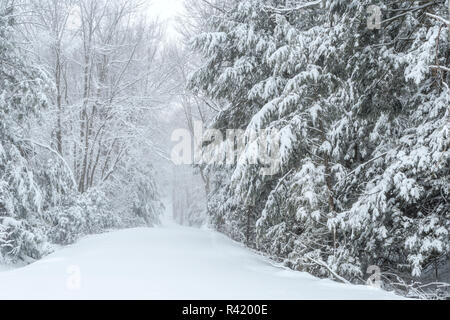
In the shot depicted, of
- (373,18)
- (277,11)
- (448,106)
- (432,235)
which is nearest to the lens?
(448,106)

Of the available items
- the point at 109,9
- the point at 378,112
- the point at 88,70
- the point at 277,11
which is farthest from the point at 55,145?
the point at 378,112

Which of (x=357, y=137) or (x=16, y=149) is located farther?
(x=16, y=149)

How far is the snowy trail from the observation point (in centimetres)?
407

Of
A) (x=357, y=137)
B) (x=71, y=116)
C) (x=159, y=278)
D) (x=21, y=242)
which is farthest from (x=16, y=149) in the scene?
(x=357, y=137)

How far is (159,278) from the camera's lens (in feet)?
15.6

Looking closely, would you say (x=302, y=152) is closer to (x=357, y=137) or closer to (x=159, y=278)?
(x=357, y=137)

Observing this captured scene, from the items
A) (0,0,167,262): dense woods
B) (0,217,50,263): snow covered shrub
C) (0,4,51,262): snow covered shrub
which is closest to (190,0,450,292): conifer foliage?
(0,217,50,263): snow covered shrub

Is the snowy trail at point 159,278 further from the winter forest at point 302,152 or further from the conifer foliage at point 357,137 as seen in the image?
the conifer foliage at point 357,137

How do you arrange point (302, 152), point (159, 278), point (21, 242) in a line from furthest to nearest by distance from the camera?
point (21, 242) → point (302, 152) → point (159, 278)

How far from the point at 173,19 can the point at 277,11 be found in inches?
380

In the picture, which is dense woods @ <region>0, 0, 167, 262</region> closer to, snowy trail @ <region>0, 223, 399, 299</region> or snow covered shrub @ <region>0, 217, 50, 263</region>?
snow covered shrub @ <region>0, 217, 50, 263</region>

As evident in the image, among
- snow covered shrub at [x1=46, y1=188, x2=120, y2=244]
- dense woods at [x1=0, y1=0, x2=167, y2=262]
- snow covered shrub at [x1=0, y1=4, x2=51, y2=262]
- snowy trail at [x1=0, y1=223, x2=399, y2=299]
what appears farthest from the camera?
snow covered shrub at [x1=46, y1=188, x2=120, y2=244]

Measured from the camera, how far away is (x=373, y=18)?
6.92 meters
